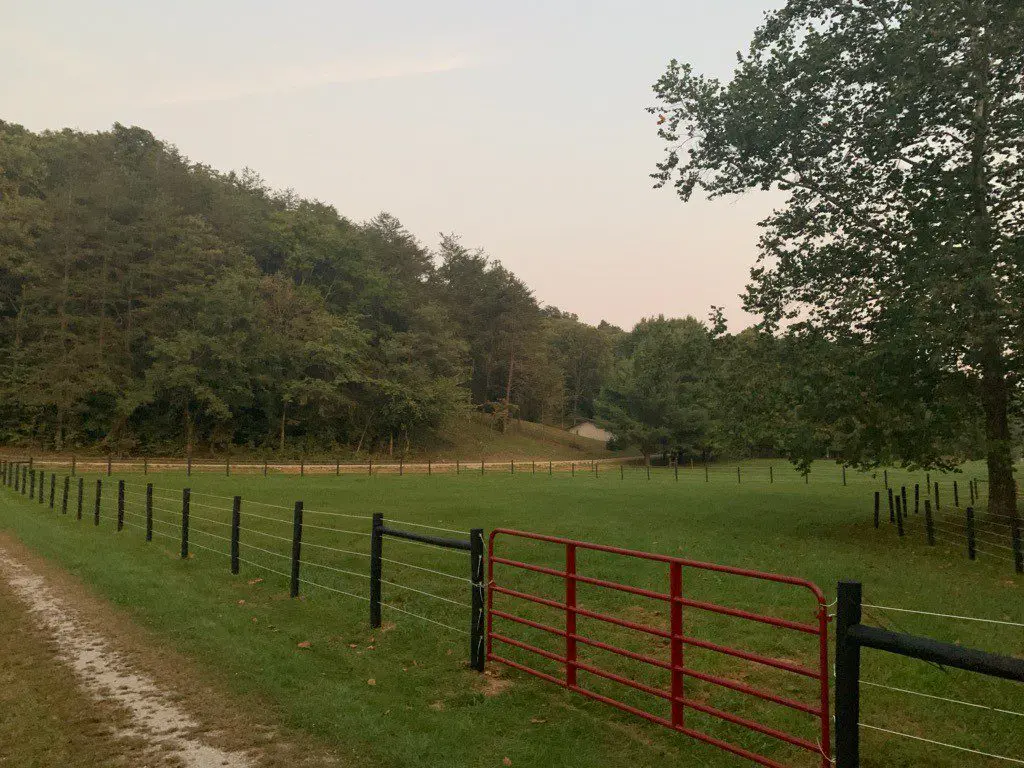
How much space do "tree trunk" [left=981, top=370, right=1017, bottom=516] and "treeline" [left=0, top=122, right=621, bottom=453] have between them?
48.7 metres

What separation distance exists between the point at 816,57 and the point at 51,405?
55056mm

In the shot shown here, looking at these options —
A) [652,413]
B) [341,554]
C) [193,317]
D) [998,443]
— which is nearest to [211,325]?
[193,317]

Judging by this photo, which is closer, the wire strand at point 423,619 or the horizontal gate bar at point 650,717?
the horizontal gate bar at point 650,717

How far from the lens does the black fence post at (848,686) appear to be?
3.92m

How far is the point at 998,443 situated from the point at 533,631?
12772 mm

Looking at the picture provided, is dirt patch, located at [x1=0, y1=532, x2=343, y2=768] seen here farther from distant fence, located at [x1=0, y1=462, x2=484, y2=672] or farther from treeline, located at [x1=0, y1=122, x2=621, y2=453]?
treeline, located at [x1=0, y1=122, x2=621, y2=453]

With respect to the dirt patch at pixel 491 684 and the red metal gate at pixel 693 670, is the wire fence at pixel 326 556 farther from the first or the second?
the red metal gate at pixel 693 670

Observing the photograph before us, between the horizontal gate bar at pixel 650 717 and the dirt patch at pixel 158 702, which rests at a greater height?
the horizontal gate bar at pixel 650 717

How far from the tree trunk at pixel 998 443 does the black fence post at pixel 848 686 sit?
47.3 ft

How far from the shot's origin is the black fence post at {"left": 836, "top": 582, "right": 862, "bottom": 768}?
3.92 m

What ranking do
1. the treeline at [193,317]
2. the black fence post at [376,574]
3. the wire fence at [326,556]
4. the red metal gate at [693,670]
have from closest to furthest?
the red metal gate at [693,670]
the black fence post at [376,574]
the wire fence at [326,556]
the treeline at [193,317]

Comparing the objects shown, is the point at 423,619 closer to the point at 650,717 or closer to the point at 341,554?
the point at 650,717

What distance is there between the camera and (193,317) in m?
55.9

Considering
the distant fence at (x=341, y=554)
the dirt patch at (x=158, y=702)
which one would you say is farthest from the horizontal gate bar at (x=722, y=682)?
the dirt patch at (x=158, y=702)
